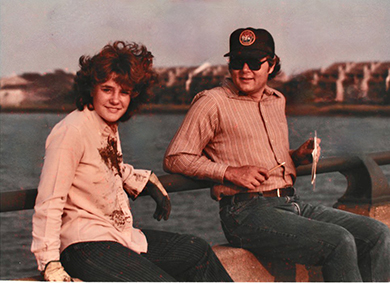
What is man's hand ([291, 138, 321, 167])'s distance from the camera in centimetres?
353

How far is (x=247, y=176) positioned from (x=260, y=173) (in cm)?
8

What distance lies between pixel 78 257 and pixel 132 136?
67140 millimetres

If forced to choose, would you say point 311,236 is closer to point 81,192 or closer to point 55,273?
point 81,192

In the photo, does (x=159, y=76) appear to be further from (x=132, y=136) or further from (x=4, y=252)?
(x=132, y=136)

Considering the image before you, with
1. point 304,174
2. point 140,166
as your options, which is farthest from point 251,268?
point 140,166

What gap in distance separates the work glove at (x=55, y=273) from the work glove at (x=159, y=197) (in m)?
0.72

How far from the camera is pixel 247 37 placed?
349cm

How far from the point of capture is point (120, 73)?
2.64m

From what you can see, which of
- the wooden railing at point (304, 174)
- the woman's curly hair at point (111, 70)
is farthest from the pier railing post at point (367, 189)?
the woman's curly hair at point (111, 70)

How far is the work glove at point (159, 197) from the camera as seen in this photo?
2.92 metres

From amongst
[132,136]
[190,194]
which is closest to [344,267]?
[190,194]

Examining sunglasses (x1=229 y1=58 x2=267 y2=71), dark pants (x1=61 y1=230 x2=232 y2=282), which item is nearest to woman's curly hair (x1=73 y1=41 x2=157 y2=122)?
dark pants (x1=61 y1=230 x2=232 y2=282)

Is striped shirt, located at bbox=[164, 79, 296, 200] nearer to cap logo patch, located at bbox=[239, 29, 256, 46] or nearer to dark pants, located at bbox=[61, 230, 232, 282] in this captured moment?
cap logo patch, located at bbox=[239, 29, 256, 46]

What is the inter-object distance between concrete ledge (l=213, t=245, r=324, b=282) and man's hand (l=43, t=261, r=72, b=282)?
1095 mm
